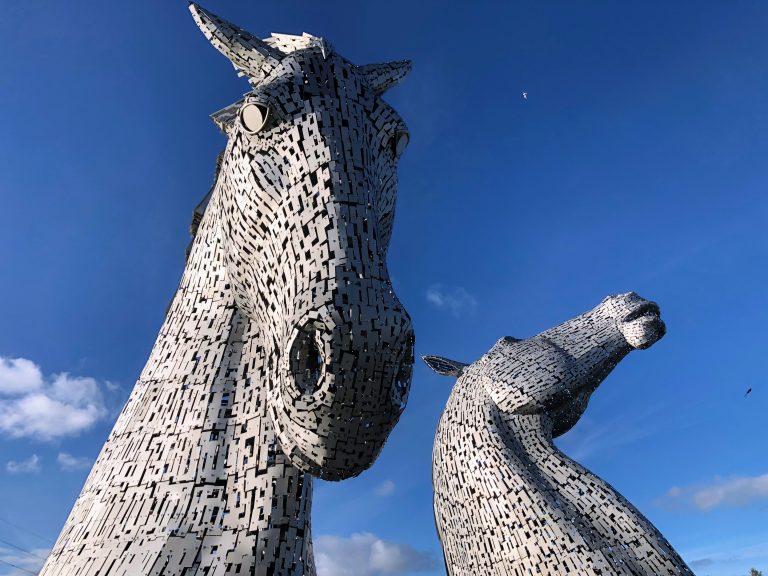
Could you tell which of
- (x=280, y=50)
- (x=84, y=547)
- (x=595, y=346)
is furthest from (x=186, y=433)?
(x=595, y=346)

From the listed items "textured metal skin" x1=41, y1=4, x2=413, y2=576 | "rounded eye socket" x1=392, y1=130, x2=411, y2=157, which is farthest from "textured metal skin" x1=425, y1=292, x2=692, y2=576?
"rounded eye socket" x1=392, y1=130, x2=411, y2=157

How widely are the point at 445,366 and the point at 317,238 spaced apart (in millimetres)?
3821

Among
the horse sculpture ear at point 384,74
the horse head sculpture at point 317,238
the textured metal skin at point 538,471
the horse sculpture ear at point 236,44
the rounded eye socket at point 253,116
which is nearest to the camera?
the horse head sculpture at point 317,238

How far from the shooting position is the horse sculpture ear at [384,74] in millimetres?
1756

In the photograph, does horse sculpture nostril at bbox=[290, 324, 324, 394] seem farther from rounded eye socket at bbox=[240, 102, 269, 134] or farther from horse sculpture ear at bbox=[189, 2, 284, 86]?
horse sculpture ear at bbox=[189, 2, 284, 86]

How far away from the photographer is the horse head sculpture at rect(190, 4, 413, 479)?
106cm

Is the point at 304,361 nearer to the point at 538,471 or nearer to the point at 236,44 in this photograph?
the point at 236,44

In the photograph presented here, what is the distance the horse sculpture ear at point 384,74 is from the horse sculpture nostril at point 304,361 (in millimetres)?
934

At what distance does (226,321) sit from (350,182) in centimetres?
53

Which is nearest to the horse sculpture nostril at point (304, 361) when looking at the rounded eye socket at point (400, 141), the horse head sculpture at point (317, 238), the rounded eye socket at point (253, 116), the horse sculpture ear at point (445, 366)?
the horse head sculpture at point (317, 238)

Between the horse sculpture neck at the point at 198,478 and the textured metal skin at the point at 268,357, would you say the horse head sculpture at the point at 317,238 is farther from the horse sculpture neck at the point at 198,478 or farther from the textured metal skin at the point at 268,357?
the horse sculpture neck at the point at 198,478

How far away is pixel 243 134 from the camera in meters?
1.45

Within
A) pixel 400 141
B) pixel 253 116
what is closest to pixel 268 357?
pixel 253 116

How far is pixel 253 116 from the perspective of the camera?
1.41 meters
